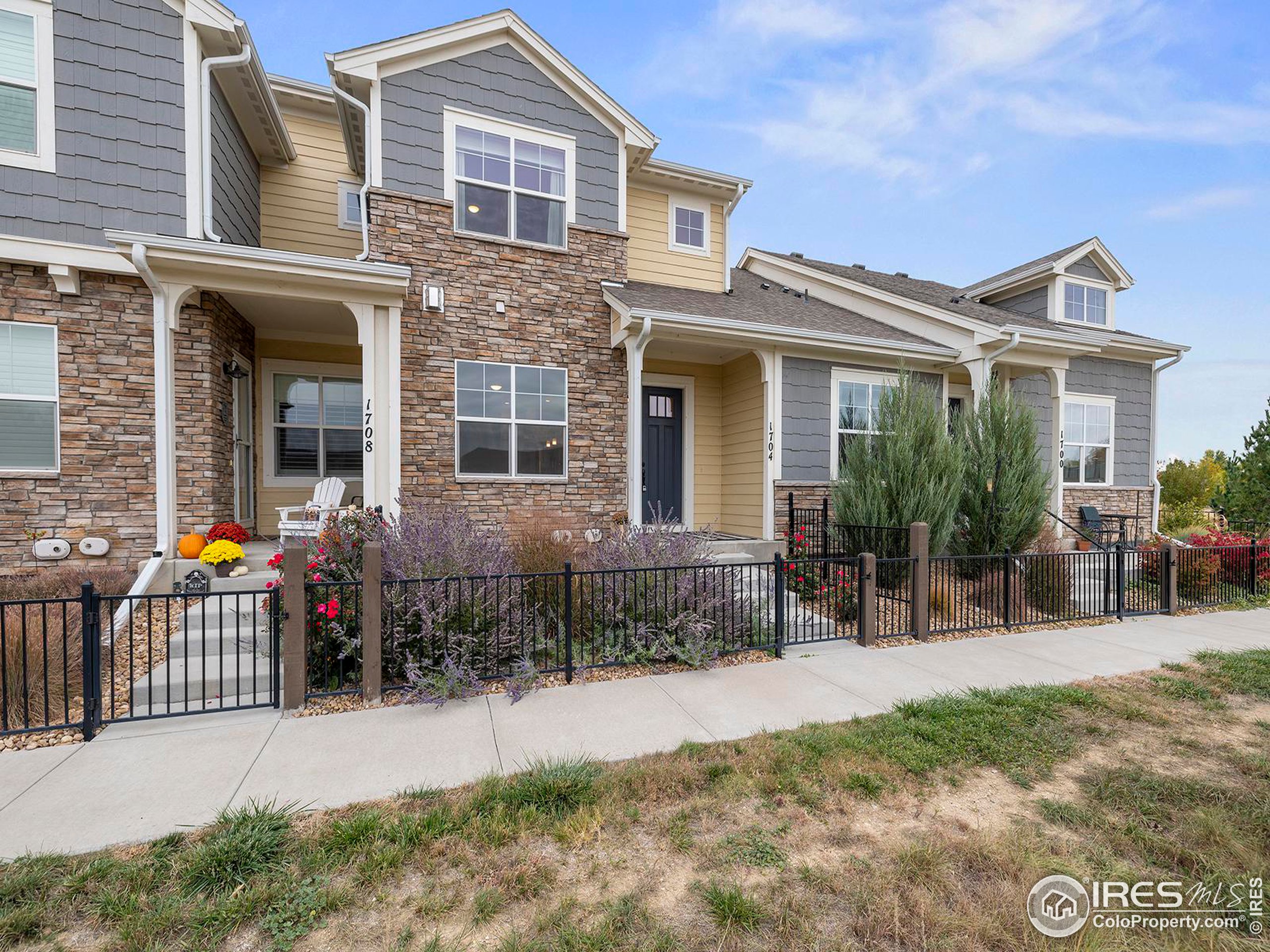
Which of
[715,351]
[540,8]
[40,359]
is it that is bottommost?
[40,359]

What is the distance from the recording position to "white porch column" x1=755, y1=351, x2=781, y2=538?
29.8 feet

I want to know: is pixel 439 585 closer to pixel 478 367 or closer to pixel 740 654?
pixel 740 654

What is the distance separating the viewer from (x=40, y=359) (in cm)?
638

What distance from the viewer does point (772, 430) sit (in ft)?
29.9

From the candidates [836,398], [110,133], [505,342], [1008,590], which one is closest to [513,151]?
[505,342]

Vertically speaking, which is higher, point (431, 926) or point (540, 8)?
point (540, 8)

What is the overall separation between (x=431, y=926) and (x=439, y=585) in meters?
2.83

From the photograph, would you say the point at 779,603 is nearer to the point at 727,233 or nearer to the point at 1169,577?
the point at 1169,577

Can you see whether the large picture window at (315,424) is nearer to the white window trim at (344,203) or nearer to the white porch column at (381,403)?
the white porch column at (381,403)

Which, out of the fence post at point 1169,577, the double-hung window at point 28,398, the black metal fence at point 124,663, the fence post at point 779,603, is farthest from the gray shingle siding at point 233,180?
the fence post at point 1169,577

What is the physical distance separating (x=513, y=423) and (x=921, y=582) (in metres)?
5.53

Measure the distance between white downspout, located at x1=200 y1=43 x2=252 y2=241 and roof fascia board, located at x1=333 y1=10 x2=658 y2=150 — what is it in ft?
4.07

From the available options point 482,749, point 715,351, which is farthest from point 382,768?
point 715,351

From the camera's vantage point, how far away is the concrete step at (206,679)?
4340 millimetres
